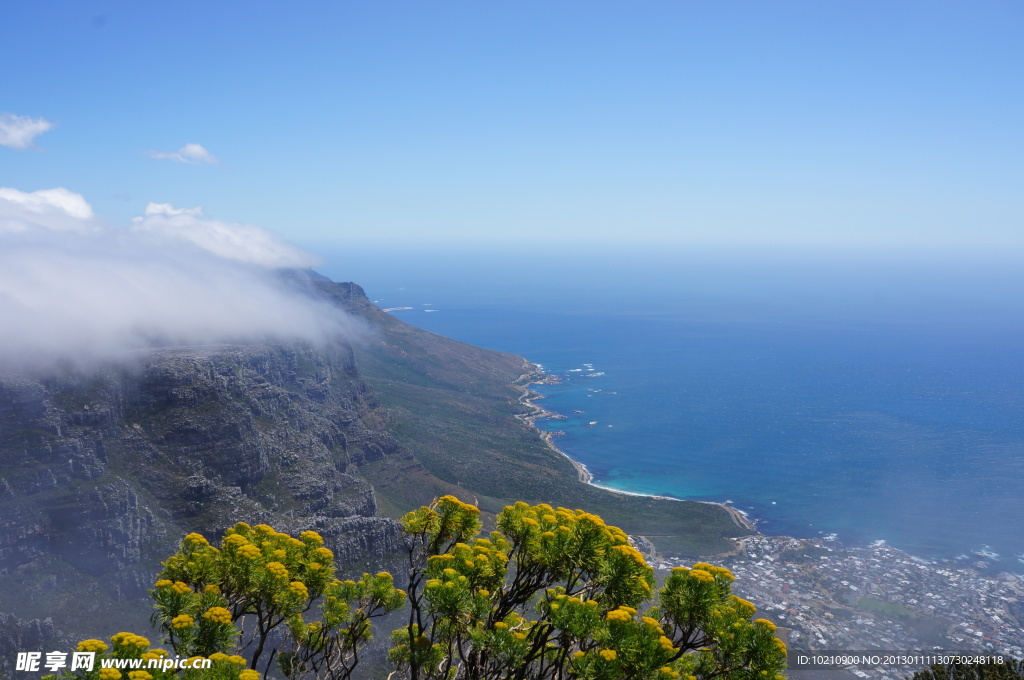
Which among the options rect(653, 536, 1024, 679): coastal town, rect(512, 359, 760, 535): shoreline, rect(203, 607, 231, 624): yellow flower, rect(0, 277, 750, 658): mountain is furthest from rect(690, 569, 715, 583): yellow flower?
rect(512, 359, 760, 535): shoreline

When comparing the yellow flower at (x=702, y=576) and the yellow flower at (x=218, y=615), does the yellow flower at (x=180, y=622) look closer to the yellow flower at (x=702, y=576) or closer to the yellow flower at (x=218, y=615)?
the yellow flower at (x=218, y=615)

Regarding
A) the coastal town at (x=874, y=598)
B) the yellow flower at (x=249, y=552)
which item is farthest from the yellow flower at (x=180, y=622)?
the coastal town at (x=874, y=598)

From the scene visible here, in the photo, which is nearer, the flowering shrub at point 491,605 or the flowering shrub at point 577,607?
the flowering shrub at point 491,605

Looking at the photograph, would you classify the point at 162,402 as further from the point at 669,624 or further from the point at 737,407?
the point at 737,407

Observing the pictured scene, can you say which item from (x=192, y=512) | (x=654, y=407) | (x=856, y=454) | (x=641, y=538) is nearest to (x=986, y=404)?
(x=856, y=454)

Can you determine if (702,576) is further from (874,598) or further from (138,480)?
(874,598)

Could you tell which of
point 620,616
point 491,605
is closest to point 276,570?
point 491,605
